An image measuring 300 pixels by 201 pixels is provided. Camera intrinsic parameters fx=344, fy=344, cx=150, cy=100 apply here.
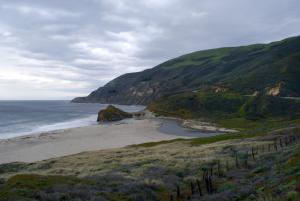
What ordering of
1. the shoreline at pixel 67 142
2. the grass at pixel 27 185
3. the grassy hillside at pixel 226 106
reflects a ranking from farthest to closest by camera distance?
1. the grassy hillside at pixel 226 106
2. the shoreline at pixel 67 142
3. the grass at pixel 27 185

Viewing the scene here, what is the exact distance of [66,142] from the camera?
235 feet

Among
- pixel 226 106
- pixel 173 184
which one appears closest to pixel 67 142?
pixel 173 184

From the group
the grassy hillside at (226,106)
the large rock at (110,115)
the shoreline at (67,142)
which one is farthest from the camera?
the large rock at (110,115)

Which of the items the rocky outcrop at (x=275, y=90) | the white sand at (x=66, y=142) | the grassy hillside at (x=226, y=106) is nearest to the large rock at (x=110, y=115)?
the grassy hillside at (x=226, y=106)

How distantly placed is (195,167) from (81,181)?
11481mm

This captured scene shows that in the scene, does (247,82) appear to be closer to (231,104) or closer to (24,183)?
(231,104)

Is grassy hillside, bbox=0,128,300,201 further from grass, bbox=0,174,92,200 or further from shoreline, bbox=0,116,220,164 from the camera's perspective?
shoreline, bbox=0,116,220,164

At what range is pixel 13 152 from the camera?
59688 mm

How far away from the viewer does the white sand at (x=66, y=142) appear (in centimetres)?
5766

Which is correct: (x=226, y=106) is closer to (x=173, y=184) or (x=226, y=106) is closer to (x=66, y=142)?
(x=66, y=142)

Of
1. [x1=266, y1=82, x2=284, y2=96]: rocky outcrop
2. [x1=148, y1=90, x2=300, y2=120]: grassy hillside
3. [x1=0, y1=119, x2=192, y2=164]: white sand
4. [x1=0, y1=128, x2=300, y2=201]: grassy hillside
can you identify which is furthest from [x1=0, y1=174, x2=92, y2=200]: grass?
[x1=266, y1=82, x2=284, y2=96]: rocky outcrop

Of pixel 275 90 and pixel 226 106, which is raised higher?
pixel 275 90

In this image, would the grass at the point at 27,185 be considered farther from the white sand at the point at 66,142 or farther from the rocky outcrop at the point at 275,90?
the rocky outcrop at the point at 275,90

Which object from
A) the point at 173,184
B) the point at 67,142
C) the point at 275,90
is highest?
the point at 275,90
